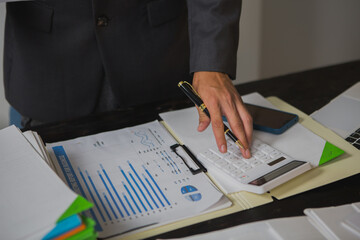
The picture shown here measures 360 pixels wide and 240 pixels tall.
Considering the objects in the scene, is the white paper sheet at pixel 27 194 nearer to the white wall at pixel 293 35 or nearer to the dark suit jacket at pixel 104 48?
the dark suit jacket at pixel 104 48

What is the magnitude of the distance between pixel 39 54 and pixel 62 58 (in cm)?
7

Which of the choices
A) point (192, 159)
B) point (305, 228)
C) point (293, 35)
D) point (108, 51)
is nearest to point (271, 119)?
point (192, 159)

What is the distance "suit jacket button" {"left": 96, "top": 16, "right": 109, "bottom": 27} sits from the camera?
1.19m

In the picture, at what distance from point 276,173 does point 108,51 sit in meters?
0.69

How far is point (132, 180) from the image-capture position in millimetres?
813

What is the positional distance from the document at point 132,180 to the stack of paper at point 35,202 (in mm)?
94

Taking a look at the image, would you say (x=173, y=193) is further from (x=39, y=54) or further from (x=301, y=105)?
(x=39, y=54)

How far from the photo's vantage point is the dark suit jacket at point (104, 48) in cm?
111

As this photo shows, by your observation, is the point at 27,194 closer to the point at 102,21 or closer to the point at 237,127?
the point at 237,127

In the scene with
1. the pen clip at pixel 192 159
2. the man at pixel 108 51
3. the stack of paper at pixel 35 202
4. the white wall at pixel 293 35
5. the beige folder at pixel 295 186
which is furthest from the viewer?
the white wall at pixel 293 35

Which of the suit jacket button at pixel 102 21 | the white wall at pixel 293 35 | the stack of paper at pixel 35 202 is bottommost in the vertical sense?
the white wall at pixel 293 35

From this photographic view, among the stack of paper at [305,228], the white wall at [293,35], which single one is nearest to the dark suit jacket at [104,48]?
the stack of paper at [305,228]

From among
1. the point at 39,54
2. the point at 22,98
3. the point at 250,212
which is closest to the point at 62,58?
the point at 39,54

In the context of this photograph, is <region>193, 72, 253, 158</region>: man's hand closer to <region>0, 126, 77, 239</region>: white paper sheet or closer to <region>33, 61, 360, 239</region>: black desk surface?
<region>33, 61, 360, 239</region>: black desk surface
